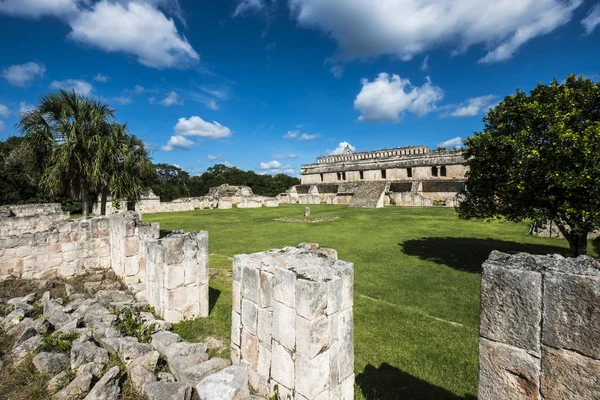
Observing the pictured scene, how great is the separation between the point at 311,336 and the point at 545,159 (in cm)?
712

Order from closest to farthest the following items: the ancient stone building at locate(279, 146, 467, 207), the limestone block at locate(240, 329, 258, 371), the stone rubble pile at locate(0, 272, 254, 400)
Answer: the stone rubble pile at locate(0, 272, 254, 400), the limestone block at locate(240, 329, 258, 371), the ancient stone building at locate(279, 146, 467, 207)

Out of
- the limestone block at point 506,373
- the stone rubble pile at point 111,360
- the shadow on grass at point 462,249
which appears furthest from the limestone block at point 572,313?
the shadow on grass at point 462,249

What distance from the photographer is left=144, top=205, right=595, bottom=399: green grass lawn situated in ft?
12.9

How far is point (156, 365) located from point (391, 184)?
29.4 metres

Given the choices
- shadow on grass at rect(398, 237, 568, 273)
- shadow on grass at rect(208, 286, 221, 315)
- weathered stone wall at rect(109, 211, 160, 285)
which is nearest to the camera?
shadow on grass at rect(208, 286, 221, 315)

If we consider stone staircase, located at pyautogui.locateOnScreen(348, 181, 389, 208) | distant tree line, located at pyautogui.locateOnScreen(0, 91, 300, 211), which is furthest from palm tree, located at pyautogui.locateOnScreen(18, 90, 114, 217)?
stone staircase, located at pyautogui.locateOnScreen(348, 181, 389, 208)

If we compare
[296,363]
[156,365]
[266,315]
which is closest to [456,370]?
[296,363]

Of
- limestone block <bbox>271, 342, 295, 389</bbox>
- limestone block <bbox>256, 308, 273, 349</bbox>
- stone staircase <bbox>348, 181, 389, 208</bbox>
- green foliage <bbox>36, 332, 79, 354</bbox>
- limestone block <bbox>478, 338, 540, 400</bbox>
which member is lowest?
green foliage <bbox>36, 332, 79, 354</bbox>

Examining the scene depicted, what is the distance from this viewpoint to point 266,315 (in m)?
3.48

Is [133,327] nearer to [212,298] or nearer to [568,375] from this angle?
[212,298]

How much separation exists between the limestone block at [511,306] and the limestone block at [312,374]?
1.55 m

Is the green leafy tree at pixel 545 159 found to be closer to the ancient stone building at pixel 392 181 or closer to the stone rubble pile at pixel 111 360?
the stone rubble pile at pixel 111 360

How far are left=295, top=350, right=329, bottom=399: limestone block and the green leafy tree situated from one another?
6705 mm

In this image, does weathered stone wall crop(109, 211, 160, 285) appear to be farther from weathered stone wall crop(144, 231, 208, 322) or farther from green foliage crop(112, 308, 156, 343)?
green foliage crop(112, 308, 156, 343)
